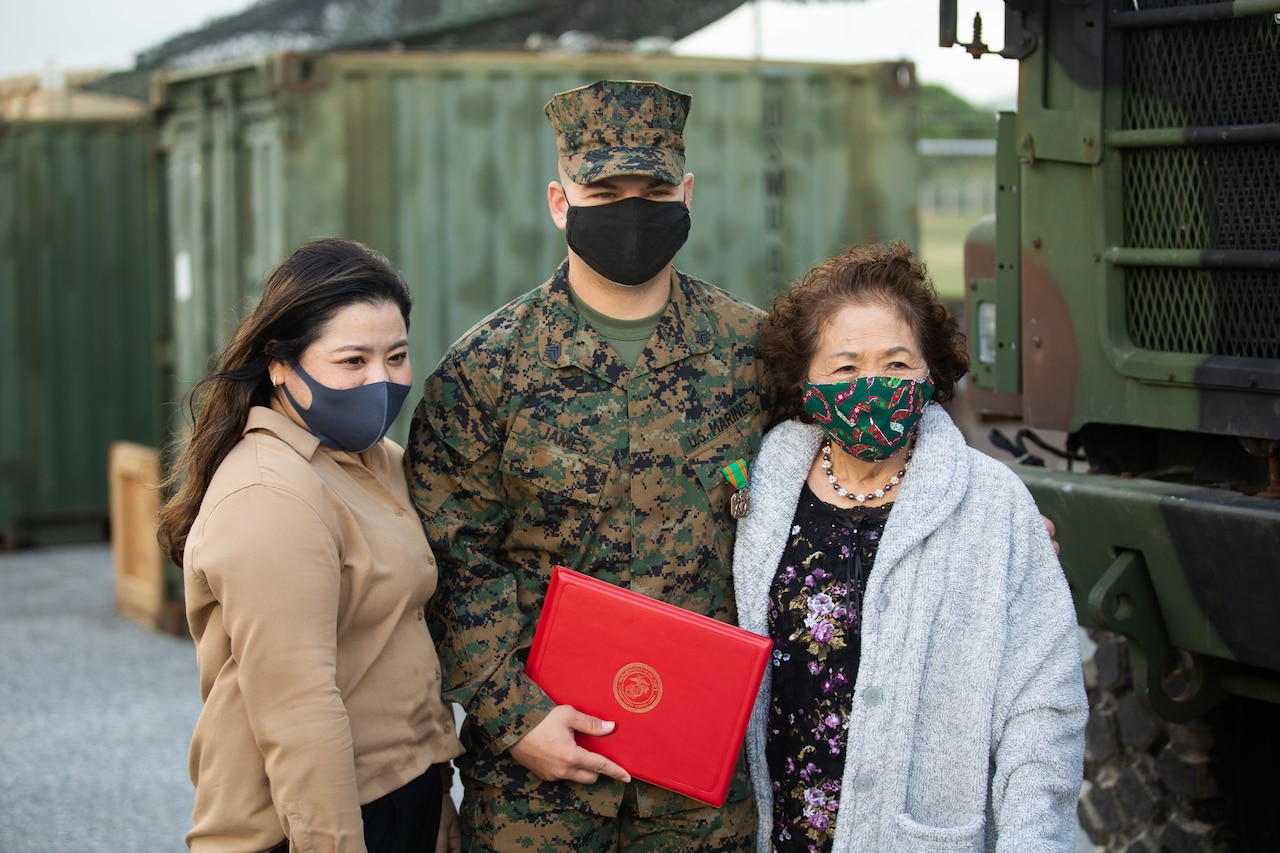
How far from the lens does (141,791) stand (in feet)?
17.0

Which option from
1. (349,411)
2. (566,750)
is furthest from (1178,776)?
(349,411)

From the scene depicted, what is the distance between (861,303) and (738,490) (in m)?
0.41

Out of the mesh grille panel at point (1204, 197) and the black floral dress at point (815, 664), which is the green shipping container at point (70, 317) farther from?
the black floral dress at point (815, 664)

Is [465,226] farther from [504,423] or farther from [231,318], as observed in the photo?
[504,423]

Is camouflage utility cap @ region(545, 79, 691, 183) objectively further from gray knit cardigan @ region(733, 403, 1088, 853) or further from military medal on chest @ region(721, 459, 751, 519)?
gray knit cardigan @ region(733, 403, 1088, 853)

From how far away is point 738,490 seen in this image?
2688 millimetres

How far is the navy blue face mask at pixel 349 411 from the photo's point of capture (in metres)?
2.50

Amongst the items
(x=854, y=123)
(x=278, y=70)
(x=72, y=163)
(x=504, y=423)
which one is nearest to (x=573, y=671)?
(x=504, y=423)

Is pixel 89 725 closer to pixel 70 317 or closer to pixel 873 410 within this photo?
pixel 873 410

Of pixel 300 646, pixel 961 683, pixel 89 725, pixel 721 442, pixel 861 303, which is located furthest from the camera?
pixel 89 725

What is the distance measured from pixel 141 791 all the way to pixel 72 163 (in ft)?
20.5

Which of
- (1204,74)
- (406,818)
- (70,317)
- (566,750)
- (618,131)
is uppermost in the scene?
(1204,74)

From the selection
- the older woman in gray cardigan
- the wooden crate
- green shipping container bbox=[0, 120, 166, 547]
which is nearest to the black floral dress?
the older woman in gray cardigan

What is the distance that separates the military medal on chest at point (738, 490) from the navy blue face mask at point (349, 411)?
0.62 m
